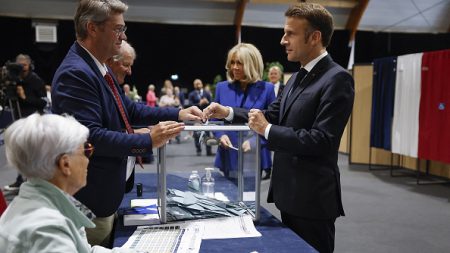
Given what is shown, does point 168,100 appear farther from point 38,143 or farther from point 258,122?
point 38,143

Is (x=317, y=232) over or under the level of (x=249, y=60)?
under

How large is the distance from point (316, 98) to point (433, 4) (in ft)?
44.7

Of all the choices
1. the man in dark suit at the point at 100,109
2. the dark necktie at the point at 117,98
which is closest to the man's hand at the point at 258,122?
the man in dark suit at the point at 100,109

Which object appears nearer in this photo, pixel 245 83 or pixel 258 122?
pixel 258 122

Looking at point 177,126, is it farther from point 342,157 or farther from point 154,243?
point 342,157

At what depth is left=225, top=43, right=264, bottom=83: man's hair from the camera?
3.05 metres

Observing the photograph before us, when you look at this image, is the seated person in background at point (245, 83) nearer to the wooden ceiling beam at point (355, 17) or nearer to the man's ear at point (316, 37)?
the man's ear at point (316, 37)

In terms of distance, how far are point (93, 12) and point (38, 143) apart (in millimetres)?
760

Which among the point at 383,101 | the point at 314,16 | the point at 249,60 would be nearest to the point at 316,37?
the point at 314,16

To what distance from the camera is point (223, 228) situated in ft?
5.52

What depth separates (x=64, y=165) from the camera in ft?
3.53

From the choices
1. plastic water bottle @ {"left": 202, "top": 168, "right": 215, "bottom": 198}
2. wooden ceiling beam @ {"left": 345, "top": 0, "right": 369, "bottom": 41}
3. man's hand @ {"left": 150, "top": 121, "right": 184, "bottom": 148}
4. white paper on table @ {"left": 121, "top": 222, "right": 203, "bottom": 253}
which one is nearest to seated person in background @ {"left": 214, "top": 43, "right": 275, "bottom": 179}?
plastic water bottle @ {"left": 202, "top": 168, "right": 215, "bottom": 198}

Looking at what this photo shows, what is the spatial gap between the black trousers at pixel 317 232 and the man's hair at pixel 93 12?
45.6 inches

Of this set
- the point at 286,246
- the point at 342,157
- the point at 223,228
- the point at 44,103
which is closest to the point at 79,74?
the point at 223,228
